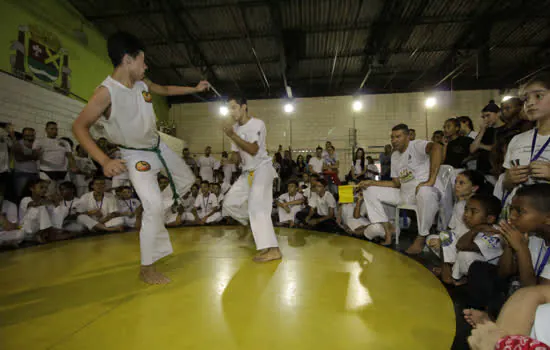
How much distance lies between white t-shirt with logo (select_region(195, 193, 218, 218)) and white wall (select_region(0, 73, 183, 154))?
12.5ft

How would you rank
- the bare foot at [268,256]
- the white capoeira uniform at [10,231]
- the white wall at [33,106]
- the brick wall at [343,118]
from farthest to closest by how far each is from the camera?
the brick wall at [343,118], the white wall at [33,106], the white capoeira uniform at [10,231], the bare foot at [268,256]

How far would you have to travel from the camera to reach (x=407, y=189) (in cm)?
338

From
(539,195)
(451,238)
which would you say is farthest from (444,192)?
(539,195)

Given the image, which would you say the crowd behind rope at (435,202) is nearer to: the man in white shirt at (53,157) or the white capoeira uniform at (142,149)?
the man in white shirt at (53,157)

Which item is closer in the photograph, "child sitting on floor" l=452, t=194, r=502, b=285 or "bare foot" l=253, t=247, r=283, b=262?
"child sitting on floor" l=452, t=194, r=502, b=285

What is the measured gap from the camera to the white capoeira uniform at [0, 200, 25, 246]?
341 centimetres

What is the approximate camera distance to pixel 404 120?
11.8 metres

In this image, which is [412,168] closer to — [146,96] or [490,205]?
[490,205]

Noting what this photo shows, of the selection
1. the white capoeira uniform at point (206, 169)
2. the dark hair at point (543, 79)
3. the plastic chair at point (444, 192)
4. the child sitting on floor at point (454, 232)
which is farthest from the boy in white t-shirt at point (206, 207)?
the dark hair at point (543, 79)

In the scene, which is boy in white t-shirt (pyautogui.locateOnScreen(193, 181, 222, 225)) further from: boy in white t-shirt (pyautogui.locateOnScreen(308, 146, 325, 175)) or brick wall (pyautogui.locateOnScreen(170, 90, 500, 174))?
brick wall (pyautogui.locateOnScreen(170, 90, 500, 174))

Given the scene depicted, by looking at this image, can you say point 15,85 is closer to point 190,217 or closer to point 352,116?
point 190,217

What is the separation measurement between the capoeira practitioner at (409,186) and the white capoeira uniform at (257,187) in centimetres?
146

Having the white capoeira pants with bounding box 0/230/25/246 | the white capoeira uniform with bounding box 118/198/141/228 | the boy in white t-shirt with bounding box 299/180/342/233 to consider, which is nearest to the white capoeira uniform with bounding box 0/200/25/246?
the white capoeira pants with bounding box 0/230/25/246

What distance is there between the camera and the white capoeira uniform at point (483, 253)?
1808 millimetres
